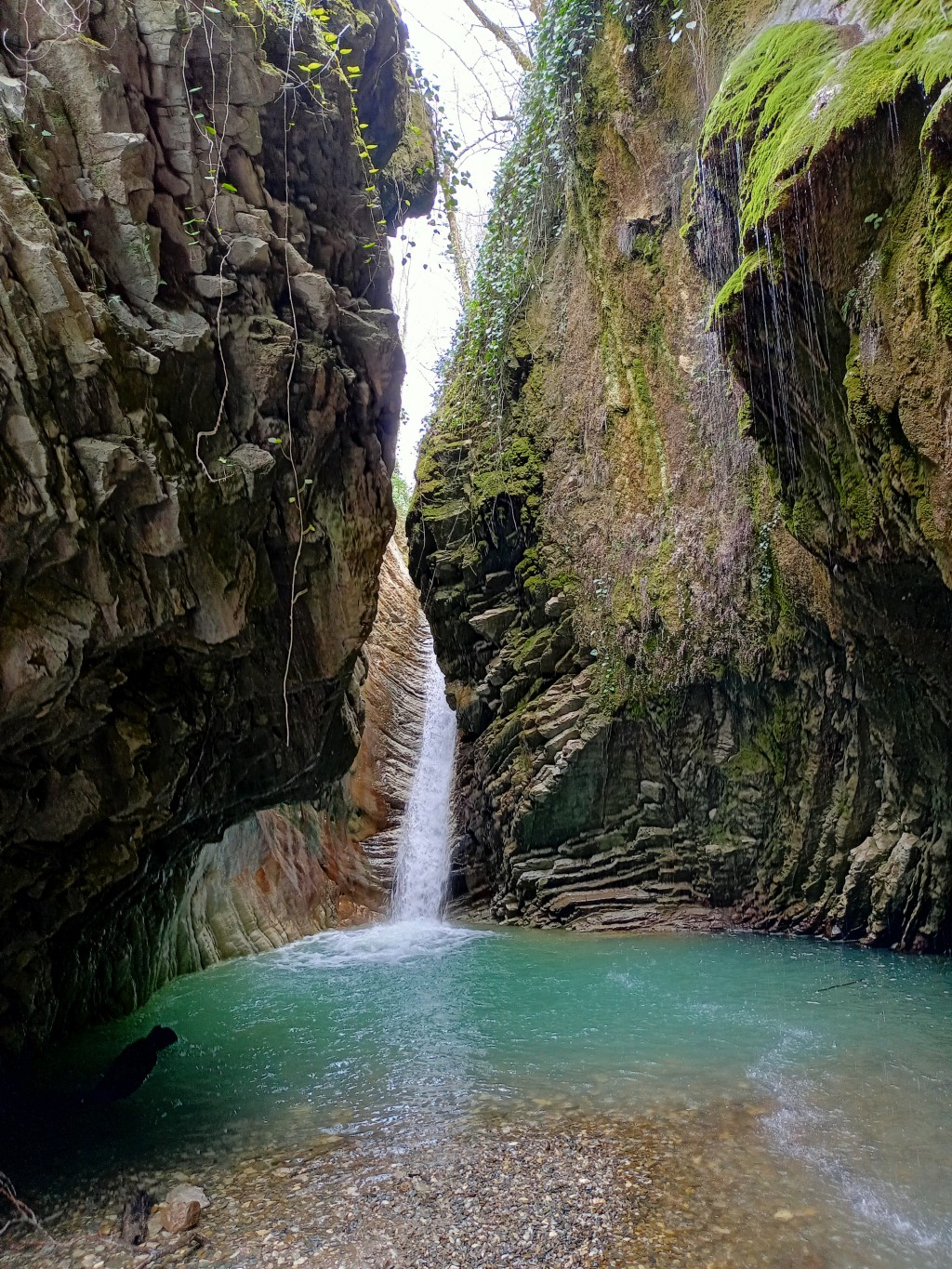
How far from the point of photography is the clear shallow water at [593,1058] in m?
4.74

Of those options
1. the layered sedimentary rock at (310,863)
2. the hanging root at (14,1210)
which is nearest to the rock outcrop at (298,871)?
the layered sedimentary rock at (310,863)

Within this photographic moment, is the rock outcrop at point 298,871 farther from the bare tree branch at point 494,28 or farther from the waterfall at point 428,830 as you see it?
the bare tree branch at point 494,28

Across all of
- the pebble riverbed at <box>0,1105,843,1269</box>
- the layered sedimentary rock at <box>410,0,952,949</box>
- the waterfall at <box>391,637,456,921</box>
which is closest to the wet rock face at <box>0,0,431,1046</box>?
the pebble riverbed at <box>0,1105,843,1269</box>

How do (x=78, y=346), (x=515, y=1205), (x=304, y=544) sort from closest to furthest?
(x=515, y=1205) → (x=78, y=346) → (x=304, y=544)

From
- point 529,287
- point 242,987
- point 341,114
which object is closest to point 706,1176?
point 242,987

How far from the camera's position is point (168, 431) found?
5.68m

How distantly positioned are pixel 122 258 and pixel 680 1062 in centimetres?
Result: 692

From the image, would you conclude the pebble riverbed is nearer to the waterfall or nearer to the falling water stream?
the falling water stream

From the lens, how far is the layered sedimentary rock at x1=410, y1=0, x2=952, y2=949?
6.31m

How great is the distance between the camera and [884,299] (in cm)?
616

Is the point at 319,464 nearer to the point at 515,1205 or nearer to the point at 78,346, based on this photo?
the point at 78,346

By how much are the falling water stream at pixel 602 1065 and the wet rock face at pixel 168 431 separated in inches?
60.8

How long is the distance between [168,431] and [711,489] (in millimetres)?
8812

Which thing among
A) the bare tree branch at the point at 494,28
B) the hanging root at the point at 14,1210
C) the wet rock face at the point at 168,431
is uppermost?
the bare tree branch at the point at 494,28
